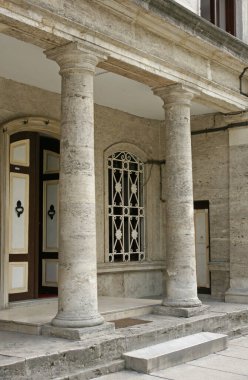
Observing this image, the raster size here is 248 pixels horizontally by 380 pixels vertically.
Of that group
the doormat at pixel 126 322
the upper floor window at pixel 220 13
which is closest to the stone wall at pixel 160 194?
the upper floor window at pixel 220 13

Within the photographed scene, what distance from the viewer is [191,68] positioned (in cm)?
905

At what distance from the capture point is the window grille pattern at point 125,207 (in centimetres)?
1100

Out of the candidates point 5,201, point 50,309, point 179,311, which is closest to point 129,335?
point 179,311

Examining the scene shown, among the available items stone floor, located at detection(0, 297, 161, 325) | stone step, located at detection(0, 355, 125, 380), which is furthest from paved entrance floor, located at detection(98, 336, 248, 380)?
stone floor, located at detection(0, 297, 161, 325)

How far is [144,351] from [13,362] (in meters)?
2.06

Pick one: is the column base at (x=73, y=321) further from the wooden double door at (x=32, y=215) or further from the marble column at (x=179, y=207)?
the wooden double door at (x=32, y=215)

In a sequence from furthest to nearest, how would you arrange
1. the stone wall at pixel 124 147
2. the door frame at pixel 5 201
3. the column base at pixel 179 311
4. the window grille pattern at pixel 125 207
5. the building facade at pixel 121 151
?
the window grille pattern at pixel 125 207
the stone wall at pixel 124 147
the door frame at pixel 5 201
the column base at pixel 179 311
the building facade at pixel 121 151

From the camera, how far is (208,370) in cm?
679

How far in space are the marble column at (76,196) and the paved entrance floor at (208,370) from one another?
2.66 feet

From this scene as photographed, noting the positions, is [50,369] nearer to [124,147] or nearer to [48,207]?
[48,207]

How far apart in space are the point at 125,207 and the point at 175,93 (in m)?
3.28

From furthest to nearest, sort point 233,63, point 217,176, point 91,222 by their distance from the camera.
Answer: point 217,176
point 233,63
point 91,222

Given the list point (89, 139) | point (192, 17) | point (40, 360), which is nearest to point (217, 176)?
point (192, 17)

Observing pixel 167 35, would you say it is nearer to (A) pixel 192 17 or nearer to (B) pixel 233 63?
(A) pixel 192 17
